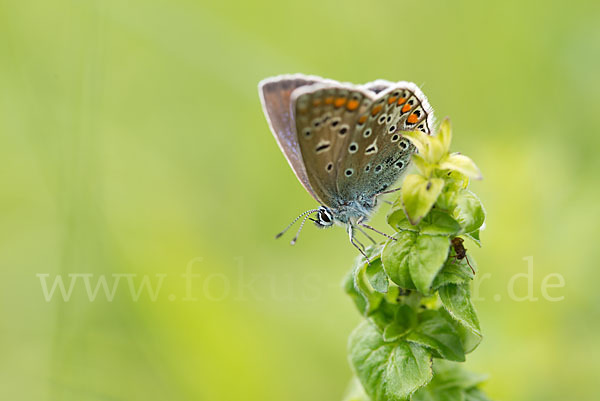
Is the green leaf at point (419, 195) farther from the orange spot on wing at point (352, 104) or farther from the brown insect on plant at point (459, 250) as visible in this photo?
the orange spot on wing at point (352, 104)

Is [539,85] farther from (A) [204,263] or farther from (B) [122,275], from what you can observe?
(B) [122,275]

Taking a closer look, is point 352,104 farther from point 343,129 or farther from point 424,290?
point 424,290

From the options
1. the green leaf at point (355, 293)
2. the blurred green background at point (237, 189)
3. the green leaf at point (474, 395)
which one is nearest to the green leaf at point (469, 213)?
the green leaf at point (355, 293)

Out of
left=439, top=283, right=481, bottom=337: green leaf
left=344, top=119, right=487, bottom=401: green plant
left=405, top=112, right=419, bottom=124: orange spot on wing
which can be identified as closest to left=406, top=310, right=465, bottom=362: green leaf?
left=344, top=119, right=487, bottom=401: green plant

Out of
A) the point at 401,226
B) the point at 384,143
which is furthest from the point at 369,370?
the point at 384,143

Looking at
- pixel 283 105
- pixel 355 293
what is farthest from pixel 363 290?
pixel 283 105

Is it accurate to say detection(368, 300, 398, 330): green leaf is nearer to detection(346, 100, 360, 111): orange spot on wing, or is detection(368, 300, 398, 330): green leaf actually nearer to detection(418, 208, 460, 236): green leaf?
detection(418, 208, 460, 236): green leaf
